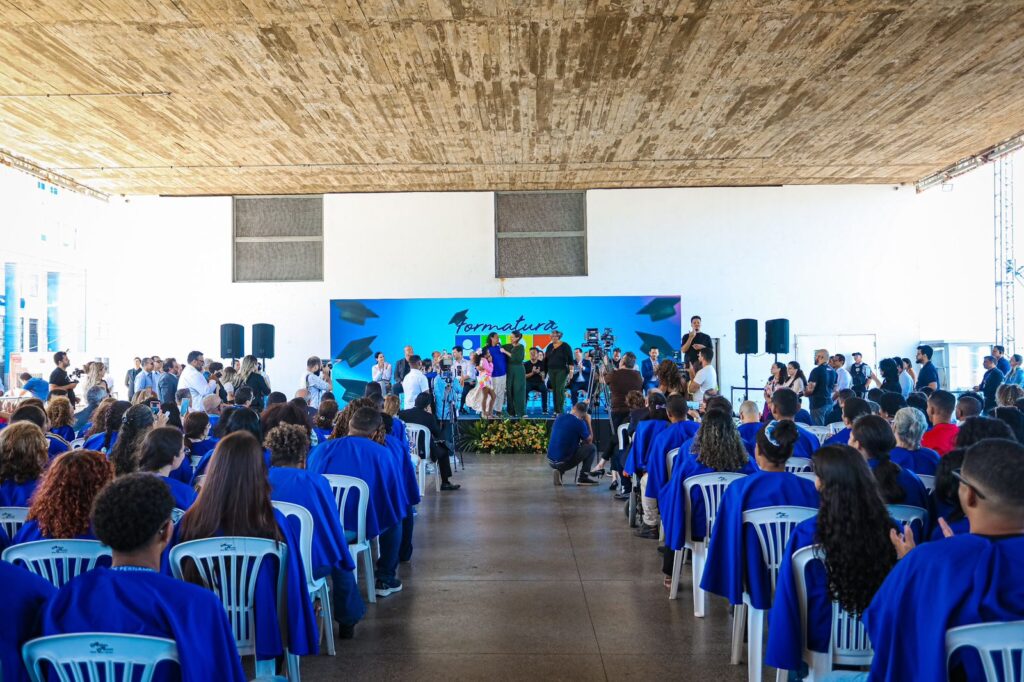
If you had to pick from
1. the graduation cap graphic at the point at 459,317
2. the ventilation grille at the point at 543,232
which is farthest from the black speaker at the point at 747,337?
the graduation cap graphic at the point at 459,317

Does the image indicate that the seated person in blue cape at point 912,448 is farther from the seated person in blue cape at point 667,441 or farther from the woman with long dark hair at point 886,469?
the seated person in blue cape at point 667,441

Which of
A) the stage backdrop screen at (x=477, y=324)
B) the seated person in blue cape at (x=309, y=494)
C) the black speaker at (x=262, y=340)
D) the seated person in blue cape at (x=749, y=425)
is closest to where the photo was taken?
the seated person in blue cape at (x=309, y=494)

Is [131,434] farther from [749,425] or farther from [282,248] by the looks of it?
[282,248]

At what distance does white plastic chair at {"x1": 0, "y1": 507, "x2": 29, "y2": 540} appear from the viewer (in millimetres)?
3064

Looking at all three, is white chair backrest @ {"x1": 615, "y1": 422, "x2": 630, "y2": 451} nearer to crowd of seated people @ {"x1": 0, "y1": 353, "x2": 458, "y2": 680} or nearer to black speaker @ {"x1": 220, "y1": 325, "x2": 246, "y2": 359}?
crowd of seated people @ {"x1": 0, "y1": 353, "x2": 458, "y2": 680}

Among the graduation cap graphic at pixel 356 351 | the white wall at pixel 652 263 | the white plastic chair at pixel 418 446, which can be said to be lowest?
the white plastic chair at pixel 418 446

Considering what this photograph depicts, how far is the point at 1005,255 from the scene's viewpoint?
44.9ft

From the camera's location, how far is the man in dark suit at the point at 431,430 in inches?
304

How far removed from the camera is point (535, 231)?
14602 mm

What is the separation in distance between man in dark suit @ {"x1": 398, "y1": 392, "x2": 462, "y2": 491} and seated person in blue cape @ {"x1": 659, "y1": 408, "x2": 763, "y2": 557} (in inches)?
152

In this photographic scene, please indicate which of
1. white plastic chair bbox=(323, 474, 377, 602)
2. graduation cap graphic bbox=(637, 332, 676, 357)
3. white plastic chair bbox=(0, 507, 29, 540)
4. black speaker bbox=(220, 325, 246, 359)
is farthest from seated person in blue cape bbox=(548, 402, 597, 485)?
black speaker bbox=(220, 325, 246, 359)

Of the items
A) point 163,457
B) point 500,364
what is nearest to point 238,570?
point 163,457

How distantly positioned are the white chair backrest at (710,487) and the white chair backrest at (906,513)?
103 cm

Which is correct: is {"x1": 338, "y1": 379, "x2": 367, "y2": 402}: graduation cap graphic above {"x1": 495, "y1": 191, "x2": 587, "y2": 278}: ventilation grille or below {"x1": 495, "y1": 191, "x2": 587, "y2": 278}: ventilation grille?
below
